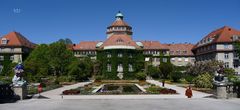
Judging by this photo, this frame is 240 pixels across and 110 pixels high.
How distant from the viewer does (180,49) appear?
319 ft

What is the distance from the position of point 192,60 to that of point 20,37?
45096mm

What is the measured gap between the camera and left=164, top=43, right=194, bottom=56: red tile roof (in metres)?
96.4

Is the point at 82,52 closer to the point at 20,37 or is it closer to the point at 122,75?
the point at 20,37

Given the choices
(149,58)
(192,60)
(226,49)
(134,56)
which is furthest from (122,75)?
(192,60)

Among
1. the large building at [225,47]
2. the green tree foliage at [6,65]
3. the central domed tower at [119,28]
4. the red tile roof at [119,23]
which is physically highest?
the red tile roof at [119,23]

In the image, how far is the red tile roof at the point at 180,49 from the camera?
96.4 meters

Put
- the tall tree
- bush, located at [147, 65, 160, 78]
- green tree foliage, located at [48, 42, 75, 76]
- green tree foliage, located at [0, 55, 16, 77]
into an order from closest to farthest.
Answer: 1. the tall tree
2. green tree foliage, located at [48, 42, 75, 76]
3. bush, located at [147, 65, 160, 78]
4. green tree foliage, located at [0, 55, 16, 77]

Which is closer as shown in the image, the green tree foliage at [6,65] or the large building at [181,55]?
the green tree foliage at [6,65]

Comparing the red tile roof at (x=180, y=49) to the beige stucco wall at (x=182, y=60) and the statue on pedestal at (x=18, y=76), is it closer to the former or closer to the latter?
the beige stucco wall at (x=182, y=60)

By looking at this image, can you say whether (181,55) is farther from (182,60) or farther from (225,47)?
(225,47)

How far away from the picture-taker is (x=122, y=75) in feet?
243

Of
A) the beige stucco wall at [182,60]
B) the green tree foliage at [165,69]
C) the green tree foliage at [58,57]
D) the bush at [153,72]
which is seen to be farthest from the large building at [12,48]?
the beige stucco wall at [182,60]

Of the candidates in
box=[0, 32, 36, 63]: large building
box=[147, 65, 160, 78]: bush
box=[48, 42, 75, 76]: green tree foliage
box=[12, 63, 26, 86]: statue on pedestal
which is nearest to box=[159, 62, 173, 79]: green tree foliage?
box=[147, 65, 160, 78]: bush

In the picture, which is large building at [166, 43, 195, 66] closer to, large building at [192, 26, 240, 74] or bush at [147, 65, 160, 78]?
large building at [192, 26, 240, 74]
